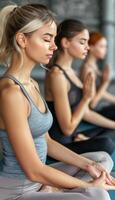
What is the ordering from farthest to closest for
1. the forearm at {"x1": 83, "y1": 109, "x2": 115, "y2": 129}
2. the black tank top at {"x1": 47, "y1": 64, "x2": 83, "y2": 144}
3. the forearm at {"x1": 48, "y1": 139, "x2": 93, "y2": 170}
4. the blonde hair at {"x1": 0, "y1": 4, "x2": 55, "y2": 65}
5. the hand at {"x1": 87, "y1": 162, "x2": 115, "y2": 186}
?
the forearm at {"x1": 83, "y1": 109, "x2": 115, "y2": 129}
the black tank top at {"x1": 47, "y1": 64, "x2": 83, "y2": 144}
the forearm at {"x1": 48, "y1": 139, "x2": 93, "y2": 170}
the hand at {"x1": 87, "y1": 162, "x2": 115, "y2": 186}
the blonde hair at {"x1": 0, "y1": 4, "x2": 55, "y2": 65}

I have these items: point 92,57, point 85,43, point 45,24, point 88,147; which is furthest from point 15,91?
point 92,57

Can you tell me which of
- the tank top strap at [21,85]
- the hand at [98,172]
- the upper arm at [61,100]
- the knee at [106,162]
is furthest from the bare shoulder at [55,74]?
the tank top strap at [21,85]

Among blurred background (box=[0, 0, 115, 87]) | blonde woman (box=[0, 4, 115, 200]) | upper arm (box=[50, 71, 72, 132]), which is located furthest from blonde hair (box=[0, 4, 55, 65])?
blurred background (box=[0, 0, 115, 87])

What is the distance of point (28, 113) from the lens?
5.00 feet

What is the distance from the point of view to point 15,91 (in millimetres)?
1473

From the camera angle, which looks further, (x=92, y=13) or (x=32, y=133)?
(x=92, y=13)

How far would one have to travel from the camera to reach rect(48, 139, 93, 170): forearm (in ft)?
5.83

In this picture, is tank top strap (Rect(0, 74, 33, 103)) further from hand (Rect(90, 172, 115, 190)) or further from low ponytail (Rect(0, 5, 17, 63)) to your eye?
hand (Rect(90, 172, 115, 190))

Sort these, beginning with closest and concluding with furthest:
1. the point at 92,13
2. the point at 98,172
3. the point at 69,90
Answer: the point at 98,172, the point at 69,90, the point at 92,13

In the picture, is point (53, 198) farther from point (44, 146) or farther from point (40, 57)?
point (40, 57)

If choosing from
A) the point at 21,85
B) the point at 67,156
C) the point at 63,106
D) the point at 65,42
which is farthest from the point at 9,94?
the point at 65,42

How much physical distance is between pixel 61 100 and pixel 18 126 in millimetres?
768

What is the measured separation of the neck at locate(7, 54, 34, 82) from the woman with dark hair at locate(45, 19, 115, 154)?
61 cm

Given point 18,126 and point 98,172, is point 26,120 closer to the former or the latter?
point 18,126
